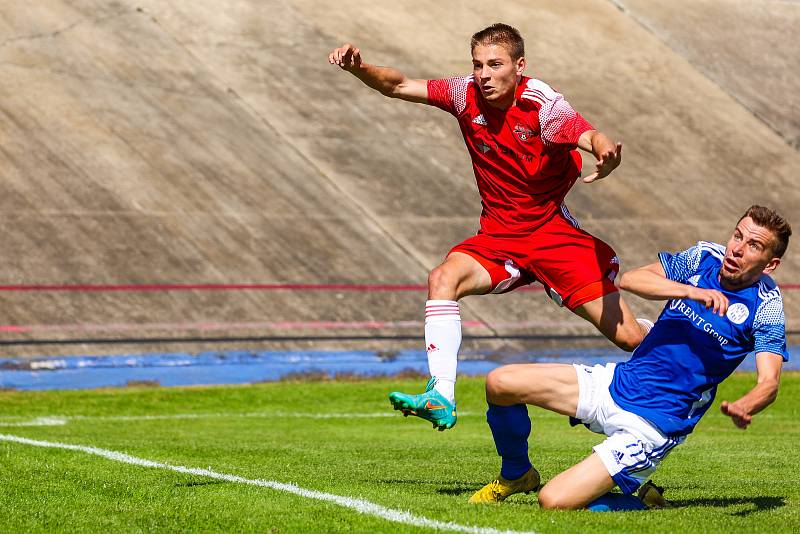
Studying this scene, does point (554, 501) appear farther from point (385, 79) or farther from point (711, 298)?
point (385, 79)

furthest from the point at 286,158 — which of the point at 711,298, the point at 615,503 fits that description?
the point at 711,298

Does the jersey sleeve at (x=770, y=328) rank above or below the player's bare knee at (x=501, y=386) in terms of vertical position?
above

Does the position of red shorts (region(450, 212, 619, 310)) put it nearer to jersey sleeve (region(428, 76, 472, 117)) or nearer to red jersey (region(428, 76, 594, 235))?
red jersey (region(428, 76, 594, 235))

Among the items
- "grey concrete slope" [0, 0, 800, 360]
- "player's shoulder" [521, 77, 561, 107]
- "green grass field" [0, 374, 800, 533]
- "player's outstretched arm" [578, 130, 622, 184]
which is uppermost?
"player's outstretched arm" [578, 130, 622, 184]

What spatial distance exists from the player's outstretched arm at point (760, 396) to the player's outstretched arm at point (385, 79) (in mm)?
3024

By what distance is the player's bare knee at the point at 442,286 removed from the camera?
318 inches

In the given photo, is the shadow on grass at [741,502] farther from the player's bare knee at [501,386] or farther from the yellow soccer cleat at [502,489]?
the player's bare knee at [501,386]

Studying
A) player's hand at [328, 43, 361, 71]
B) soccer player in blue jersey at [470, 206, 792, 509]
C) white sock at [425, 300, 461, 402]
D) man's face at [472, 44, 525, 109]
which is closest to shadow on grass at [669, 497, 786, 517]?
soccer player in blue jersey at [470, 206, 792, 509]

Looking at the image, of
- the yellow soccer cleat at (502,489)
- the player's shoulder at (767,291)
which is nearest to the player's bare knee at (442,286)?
the yellow soccer cleat at (502,489)

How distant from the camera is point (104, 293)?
798 inches

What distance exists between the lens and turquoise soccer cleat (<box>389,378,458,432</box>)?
24.4 ft

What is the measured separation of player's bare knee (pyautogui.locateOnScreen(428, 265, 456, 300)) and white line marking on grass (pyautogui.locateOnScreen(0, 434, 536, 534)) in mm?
1435

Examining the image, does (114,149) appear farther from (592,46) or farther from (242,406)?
(592,46)

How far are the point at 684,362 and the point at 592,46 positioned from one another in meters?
27.5
